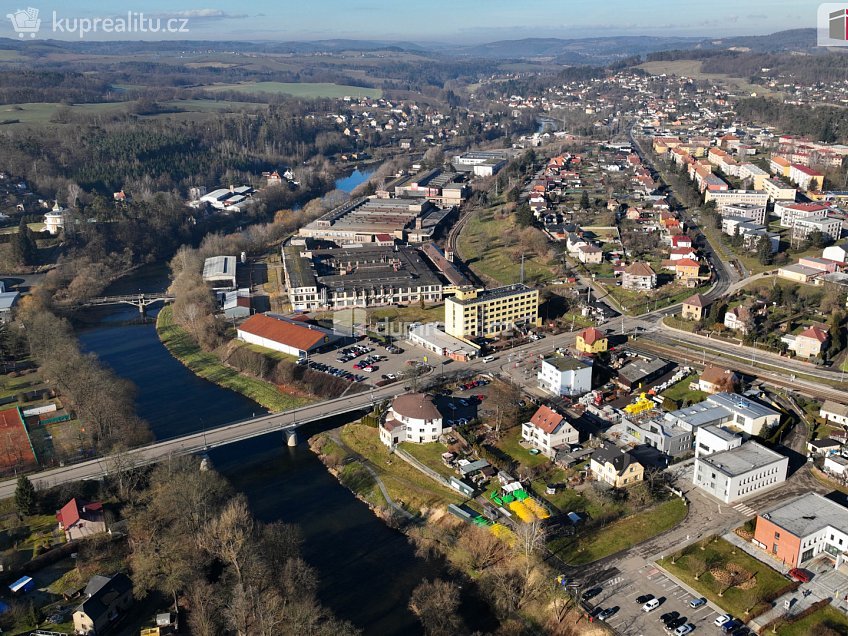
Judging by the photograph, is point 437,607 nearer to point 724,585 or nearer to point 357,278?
point 724,585

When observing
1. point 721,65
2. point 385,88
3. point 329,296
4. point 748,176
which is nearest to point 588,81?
point 721,65

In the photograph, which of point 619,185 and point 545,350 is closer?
point 545,350

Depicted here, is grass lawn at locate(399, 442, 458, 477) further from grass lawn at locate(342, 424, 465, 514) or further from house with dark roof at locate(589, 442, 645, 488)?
house with dark roof at locate(589, 442, 645, 488)

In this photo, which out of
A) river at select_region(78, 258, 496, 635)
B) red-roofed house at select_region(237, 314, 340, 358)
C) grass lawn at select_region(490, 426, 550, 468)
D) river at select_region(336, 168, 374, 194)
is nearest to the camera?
river at select_region(78, 258, 496, 635)

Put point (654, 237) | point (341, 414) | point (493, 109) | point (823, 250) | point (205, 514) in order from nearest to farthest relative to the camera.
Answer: point (205, 514) < point (341, 414) < point (823, 250) < point (654, 237) < point (493, 109)

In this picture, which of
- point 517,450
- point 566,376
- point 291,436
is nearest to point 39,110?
point 291,436

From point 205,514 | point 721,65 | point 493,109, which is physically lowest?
point 205,514

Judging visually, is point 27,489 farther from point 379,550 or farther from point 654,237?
point 654,237

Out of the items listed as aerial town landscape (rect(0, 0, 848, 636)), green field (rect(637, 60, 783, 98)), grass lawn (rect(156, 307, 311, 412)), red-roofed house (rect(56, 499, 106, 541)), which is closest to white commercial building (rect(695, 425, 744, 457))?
aerial town landscape (rect(0, 0, 848, 636))
